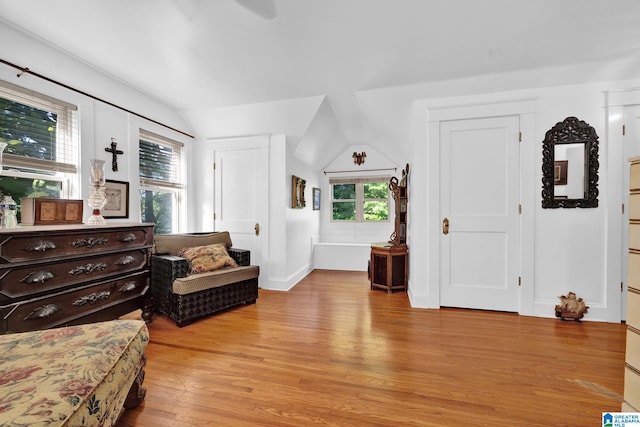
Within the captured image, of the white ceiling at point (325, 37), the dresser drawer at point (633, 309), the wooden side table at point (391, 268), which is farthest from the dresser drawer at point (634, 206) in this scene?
the wooden side table at point (391, 268)

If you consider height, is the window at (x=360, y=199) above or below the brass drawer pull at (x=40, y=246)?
above

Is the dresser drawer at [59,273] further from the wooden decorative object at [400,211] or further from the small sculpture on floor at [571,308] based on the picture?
the small sculpture on floor at [571,308]

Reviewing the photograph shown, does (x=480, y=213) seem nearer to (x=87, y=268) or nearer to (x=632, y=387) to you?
(x=632, y=387)

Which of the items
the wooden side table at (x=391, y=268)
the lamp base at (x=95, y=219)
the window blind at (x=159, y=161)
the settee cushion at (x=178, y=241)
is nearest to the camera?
the lamp base at (x=95, y=219)

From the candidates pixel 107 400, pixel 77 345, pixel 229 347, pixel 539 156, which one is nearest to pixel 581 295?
pixel 539 156

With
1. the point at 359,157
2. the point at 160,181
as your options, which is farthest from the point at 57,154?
the point at 359,157

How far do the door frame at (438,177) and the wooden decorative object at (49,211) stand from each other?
3.22 metres

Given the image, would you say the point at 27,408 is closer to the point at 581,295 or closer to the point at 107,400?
the point at 107,400

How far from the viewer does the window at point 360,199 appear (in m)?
5.40

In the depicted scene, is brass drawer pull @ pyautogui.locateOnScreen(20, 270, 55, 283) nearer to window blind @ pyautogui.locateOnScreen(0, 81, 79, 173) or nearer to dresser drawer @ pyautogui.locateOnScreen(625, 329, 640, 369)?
Answer: window blind @ pyautogui.locateOnScreen(0, 81, 79, 173)

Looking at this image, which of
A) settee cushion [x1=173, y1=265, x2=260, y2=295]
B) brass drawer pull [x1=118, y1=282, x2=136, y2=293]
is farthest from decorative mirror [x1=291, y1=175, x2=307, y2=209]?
brass drawer pull [x1=118, y1=282, x2=136, y2=293]

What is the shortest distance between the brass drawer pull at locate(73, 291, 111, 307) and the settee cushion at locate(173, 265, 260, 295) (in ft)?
1.81

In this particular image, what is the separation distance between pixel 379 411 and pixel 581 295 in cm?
269

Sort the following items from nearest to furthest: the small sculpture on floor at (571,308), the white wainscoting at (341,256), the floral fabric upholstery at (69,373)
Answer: the floral fabric upholstery at (69,373) < the small sculpture on floor at (571,308) < the white wainscoting at (341,256)
